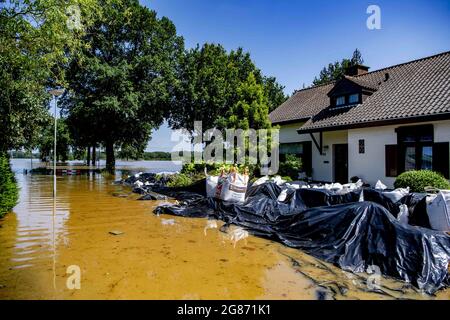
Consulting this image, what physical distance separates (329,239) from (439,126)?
7.56 metres

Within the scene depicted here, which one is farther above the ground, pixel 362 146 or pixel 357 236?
pixel 362 146

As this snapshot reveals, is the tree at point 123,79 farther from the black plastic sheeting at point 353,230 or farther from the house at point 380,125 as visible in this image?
the black plastic sheeting at point 353,230

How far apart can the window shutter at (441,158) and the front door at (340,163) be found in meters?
4.29

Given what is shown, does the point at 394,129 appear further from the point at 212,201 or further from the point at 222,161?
the point at 222,161

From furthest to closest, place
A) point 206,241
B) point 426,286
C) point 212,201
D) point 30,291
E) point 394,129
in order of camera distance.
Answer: point 394,129 → point 212,201 → point 206,241 → point 426,286 → point 30,291

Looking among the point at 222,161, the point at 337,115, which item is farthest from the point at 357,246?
the point at 222,161

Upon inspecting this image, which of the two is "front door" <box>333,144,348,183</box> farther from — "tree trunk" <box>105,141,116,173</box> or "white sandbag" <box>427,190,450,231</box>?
"tree trunk" <box>105,141,116,173</box>

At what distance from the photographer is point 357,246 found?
5.01 m

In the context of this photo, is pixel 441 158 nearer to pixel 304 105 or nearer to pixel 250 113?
pixel 250 113

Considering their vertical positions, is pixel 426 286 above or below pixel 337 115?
below

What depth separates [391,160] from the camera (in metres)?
11.5

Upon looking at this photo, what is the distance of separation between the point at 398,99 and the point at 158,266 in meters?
12.0

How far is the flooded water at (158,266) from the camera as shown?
3.70 metres

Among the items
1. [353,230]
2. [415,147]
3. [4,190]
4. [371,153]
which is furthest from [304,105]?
[4,190]
